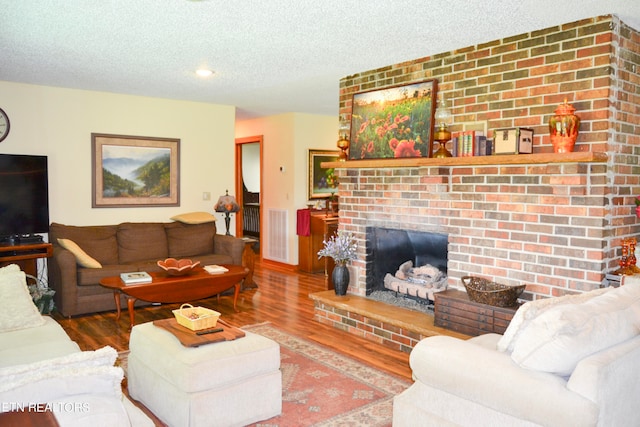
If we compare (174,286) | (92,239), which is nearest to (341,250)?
(174,286)

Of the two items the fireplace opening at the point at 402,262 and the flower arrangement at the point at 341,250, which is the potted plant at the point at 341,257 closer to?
the flower arrangement at the point at 341,250

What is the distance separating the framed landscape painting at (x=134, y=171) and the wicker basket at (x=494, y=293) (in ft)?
13.2

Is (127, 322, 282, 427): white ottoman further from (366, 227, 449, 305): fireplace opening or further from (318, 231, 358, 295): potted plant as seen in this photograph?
(366, 227, 449, 305): fireplace opening

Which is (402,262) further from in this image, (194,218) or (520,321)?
(194,218)

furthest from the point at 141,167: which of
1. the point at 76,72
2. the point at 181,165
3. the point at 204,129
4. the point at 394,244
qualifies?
the point at 394,244

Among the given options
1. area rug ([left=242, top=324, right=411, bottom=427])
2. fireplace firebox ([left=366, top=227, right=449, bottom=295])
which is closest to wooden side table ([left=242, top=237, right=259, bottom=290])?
fireplace firebox ([left=366, top=227, right=449, bottom=295])

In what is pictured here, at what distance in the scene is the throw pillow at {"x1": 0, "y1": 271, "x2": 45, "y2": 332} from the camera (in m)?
→ 2.95

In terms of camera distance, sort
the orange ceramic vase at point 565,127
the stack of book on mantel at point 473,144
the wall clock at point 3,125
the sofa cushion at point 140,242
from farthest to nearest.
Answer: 1. the sofa cushion at point 140,242
2. the wall clock at point 3,125
3. the stack of book on mantel at point 473,144
4. the orange ceramic vase at point 565,127

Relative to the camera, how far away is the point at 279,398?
284 cm

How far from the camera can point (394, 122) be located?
4.30 metres

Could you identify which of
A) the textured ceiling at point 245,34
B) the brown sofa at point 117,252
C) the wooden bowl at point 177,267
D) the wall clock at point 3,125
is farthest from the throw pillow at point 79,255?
the textured ceiling at point 245,34

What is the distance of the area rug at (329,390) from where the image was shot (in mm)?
2816

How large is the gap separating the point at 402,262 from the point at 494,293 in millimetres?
1475

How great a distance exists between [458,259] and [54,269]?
3766mm
